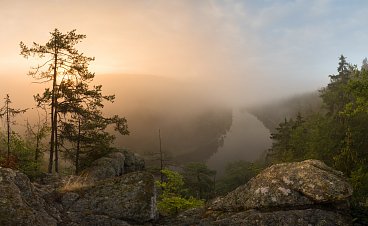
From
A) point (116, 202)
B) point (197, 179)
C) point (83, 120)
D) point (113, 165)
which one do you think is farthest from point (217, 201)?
point (197, 179)

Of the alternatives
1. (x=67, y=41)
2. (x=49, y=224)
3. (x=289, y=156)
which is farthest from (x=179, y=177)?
(x=289, y=156)

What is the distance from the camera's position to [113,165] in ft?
112

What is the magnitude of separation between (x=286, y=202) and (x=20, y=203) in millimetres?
8483

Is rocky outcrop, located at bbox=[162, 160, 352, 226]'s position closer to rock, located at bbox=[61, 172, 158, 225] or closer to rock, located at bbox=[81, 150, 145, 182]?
rock, located at bbox=[61, 172, 158, 225]

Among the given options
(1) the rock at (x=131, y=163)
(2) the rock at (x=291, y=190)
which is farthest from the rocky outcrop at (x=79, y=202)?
(1) the rock at (x=131, y=163)

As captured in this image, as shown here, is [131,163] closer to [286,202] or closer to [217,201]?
[217,201]

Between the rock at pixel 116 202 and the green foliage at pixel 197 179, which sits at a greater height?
the rock at pixel 116 202

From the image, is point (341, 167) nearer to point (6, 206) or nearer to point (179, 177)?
point (179, 177)

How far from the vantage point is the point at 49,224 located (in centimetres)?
956

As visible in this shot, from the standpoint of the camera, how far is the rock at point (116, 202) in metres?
10.9

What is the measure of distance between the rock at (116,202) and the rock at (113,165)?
15.8m

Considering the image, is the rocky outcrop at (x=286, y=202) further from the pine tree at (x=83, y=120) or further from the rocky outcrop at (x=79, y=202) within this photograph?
the pine tree at (x=83, y=120)

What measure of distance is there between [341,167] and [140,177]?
15972 mm

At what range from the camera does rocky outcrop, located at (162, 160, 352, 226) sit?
414 inches
